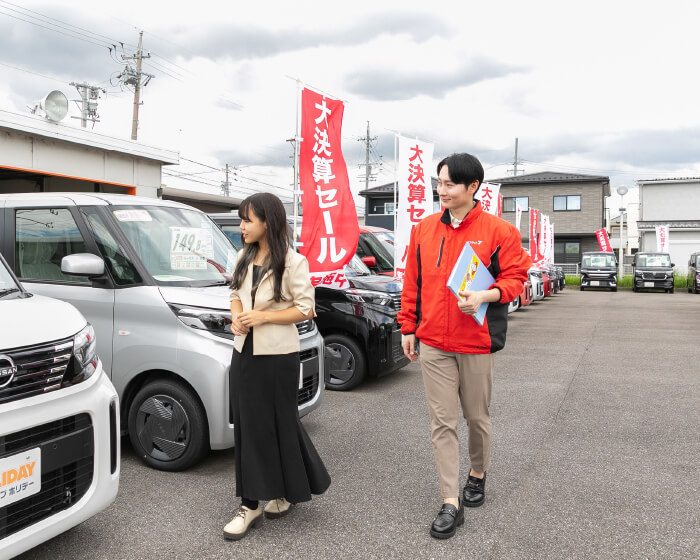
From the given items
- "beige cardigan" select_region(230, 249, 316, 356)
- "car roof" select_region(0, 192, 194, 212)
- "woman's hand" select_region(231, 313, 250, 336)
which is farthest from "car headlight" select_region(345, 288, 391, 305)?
"woman's hand" select_region(231, 313, 250, 336)

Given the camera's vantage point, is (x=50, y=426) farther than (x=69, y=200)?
No

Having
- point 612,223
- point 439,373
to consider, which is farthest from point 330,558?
point 612,223

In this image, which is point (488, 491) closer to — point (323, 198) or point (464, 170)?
point (464, 170)

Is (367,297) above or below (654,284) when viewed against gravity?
above

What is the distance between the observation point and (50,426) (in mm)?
2359

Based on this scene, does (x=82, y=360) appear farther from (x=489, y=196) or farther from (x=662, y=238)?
(x=662, y=238)

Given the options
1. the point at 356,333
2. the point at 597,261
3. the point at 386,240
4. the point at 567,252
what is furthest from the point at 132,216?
the point at 567,252

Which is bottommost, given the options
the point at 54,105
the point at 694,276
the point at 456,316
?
the point at 694,276

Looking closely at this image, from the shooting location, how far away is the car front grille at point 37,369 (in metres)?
2.24

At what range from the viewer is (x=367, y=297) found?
6141mm

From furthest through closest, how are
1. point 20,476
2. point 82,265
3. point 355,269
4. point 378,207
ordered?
point 378,207 < point 355,269 < point 82,265 < point 20,476

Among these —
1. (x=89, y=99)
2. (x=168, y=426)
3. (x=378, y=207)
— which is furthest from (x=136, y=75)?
(x=168, y=426)

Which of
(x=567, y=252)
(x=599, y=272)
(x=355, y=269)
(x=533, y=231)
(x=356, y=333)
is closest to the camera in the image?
(x=356, y=333)

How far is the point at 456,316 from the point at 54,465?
1.92 m
